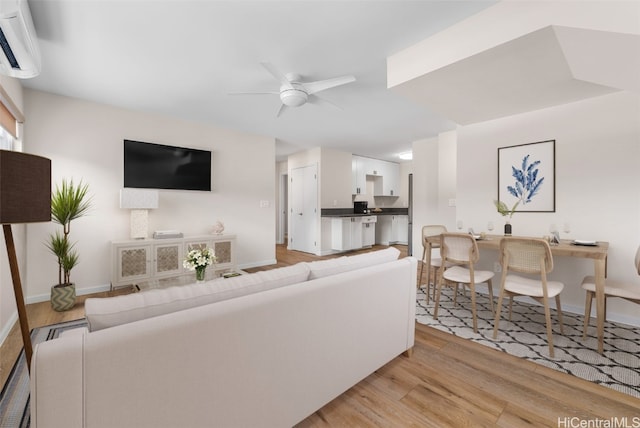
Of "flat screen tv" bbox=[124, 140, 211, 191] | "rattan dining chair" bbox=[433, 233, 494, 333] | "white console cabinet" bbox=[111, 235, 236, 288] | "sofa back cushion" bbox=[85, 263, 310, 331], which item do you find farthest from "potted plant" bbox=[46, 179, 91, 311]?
"rattan dining chair" bbox=[433, 233, 494, 333]

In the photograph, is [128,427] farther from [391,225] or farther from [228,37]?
[391,225]

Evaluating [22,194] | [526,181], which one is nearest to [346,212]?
[526,181]

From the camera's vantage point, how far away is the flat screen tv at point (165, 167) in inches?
146

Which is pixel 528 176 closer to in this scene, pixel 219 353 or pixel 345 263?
pixel 345 263

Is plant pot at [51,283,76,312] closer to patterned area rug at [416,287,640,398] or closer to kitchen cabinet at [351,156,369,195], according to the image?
patterned area rug at [416,287,640,398]

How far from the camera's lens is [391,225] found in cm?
747

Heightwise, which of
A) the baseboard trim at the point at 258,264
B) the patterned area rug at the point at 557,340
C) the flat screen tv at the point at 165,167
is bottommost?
the patterned area rug at the point at 557,340

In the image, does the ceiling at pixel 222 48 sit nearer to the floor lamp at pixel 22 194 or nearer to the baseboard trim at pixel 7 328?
the floor lamp at pixel 22 194

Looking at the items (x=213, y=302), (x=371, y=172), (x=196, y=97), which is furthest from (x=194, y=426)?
(x=371, y=172)

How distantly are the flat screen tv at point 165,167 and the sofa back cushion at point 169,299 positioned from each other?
3331 mm

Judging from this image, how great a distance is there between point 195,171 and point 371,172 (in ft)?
15.0

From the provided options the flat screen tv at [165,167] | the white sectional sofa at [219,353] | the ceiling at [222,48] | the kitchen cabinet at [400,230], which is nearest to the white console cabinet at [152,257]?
the flat screen tv at [165,167]

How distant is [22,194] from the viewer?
110 centimetres

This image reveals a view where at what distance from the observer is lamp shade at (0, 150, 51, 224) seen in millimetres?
1023
